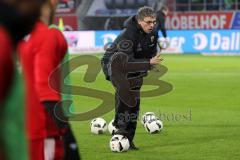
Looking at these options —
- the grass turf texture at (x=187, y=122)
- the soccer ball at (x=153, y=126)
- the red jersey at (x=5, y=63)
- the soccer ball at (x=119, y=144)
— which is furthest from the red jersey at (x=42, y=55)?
the soccer ball at (x=153, y=126)

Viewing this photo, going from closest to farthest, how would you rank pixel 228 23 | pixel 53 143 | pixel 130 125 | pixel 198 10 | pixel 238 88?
pixel 53 143 → pixel 130 125 → pixel 238 88 → pixel 228 23 → pixel 198 10

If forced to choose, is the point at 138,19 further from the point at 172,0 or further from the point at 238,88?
the point at 172,0

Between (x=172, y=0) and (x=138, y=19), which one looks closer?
(x=138, y=19)

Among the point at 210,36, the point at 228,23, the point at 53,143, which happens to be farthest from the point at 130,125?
the point at 228,23

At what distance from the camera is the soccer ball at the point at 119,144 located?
420 inches

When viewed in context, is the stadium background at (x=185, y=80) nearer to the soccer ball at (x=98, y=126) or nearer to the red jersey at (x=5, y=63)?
the soccer ball at (x=98, y=126)

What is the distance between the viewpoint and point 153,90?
64.1 ft

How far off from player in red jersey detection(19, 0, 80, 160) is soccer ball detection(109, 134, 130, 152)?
523 cm

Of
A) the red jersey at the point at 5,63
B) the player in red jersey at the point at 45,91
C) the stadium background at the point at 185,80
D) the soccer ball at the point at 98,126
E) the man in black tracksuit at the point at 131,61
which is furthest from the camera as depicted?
the soccer ball at the point at 98,126

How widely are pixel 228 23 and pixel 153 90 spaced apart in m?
31.3

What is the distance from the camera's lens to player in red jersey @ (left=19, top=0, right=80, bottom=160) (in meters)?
4.55

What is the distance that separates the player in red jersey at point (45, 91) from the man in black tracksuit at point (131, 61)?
448cm

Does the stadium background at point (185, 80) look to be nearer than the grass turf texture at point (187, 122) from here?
No

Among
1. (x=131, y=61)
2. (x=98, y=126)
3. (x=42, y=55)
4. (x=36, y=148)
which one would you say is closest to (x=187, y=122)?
(x=98, y=126)
